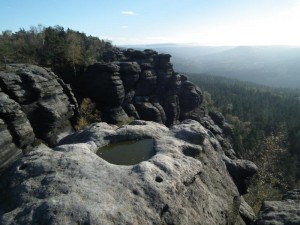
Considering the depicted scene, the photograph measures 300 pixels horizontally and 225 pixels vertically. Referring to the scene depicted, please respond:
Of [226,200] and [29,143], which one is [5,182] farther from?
[29,143]

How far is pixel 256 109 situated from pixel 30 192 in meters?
196

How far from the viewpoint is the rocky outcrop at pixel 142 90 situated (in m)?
69.3

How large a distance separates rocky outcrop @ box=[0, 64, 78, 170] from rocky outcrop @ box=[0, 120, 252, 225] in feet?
73.2

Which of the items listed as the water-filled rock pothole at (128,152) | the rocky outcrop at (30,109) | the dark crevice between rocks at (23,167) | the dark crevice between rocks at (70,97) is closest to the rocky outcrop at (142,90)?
the dark crevice between rocks at (70,97)

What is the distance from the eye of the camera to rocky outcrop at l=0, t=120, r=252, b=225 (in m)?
12.3

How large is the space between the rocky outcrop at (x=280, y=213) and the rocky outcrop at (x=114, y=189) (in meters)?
1.89

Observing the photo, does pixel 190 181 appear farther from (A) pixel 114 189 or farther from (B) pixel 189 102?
(B) pixel 189 102

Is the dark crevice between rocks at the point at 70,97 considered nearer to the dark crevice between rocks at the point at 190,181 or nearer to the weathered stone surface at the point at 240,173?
the weathered stone surface at the point at 240,173

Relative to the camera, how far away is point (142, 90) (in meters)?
81.1

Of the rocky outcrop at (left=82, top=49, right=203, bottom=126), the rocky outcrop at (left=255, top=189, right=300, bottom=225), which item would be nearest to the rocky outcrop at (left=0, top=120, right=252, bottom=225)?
the rocky outcrop at (left=255, top=189, right=300, bottom=225)

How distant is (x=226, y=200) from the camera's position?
19016 mm

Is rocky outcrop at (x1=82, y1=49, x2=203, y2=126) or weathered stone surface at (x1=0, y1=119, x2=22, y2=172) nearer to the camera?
weathered stone surface at (x1=0, y1=119, x2=22, y2=172)

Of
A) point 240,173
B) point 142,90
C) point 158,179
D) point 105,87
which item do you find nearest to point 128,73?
point 142,90

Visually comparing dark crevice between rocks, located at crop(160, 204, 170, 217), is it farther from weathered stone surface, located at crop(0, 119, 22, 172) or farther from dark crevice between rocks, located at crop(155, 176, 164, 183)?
weathered stone surface, located at crop(0, 119, 22, 172)
